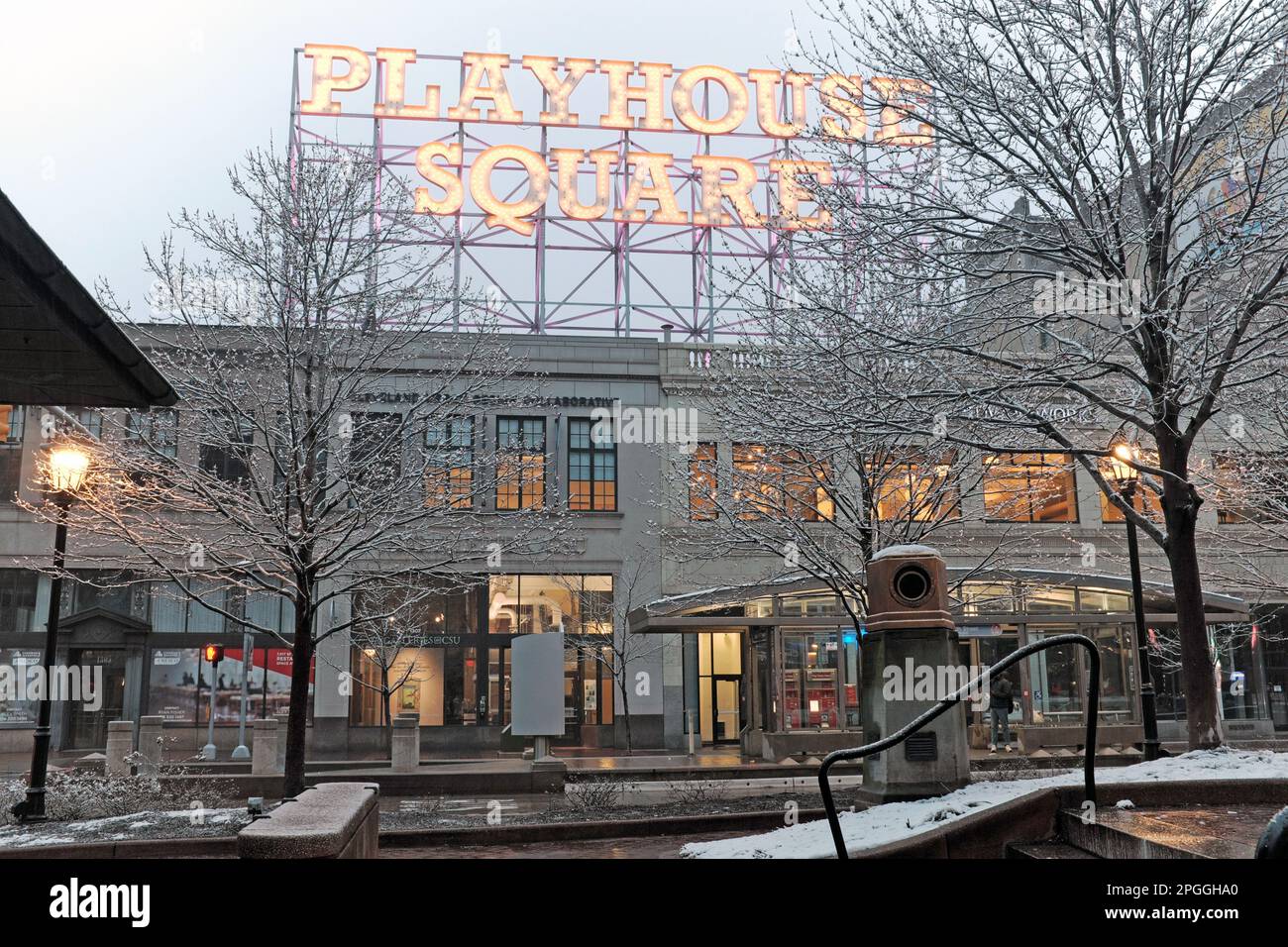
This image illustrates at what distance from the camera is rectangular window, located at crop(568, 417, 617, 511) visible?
36.0 meters

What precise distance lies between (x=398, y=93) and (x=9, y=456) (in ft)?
55.0

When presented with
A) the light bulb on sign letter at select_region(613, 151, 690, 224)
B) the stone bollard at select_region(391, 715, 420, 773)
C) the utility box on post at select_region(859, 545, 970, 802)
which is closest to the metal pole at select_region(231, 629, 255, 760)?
the stone bollard at select_region(391, 715, 420, 773)

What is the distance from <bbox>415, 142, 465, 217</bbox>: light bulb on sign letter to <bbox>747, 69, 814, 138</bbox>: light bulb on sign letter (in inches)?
409

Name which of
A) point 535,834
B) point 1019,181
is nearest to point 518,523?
point 535,834

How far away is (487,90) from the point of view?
37438 millimetres

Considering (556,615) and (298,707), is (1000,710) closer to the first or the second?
(556,615)

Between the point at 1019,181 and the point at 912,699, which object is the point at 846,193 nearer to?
the point at 1019,181

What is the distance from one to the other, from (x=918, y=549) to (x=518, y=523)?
20.2m

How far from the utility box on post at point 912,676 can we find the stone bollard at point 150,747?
1181cm

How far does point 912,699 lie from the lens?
37.4 ft

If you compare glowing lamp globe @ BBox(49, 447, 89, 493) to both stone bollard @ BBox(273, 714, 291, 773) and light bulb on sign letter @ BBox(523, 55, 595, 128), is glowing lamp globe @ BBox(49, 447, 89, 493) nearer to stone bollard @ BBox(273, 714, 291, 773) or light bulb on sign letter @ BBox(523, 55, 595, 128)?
stone bollard @ BBox(273, 714, 291, 773)

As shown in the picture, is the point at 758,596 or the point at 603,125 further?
the point at 603,125

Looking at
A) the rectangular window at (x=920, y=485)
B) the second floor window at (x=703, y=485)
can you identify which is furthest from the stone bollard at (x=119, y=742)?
the rectangular window at (x=920, y=485)

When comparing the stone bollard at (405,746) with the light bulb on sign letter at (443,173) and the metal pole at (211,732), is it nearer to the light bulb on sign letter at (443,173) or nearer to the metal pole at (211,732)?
the metal pole at (211,732)
